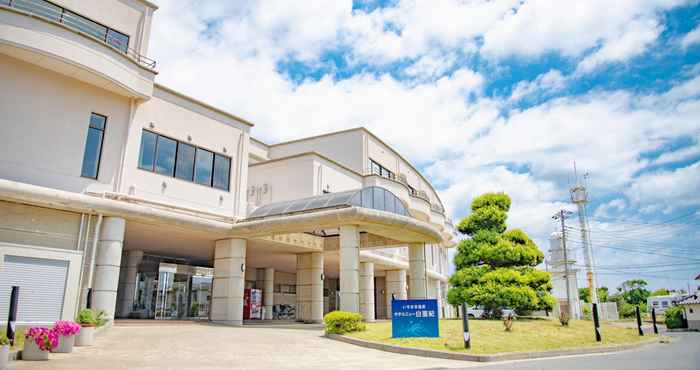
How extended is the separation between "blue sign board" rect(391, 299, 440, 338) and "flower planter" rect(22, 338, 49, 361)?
34.3 feet

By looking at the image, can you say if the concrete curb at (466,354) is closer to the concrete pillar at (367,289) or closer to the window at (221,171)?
the window at (221,171)

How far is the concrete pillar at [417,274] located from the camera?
24.1m

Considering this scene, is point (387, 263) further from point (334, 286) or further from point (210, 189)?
point (210, 189)

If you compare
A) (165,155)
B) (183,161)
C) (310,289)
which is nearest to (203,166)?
(183,161)

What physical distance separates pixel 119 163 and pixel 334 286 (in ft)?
96.6

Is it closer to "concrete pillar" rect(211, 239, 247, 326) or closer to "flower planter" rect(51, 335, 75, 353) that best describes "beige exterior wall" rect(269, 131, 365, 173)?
"concrete pillar" rect(211, 239, 247, 326)

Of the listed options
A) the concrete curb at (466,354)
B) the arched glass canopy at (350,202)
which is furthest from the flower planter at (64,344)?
the arched glass canopy at (350,202)

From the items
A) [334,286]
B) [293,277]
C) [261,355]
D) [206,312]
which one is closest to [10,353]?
[261,355]

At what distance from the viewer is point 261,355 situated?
13312mm

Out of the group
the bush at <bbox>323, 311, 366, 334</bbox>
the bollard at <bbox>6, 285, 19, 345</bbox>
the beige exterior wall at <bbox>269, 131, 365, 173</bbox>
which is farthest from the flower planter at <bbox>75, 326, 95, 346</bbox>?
the beige exterior wall at <bbox>269, 131, 365, 173</bbox>

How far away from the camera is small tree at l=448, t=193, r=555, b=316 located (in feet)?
91.2

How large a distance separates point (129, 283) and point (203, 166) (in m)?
9.42

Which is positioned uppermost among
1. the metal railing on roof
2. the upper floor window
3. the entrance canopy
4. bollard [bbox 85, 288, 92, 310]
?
the metal railing on roof

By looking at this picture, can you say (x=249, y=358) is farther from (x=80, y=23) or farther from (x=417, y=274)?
(x=80, y=23)
